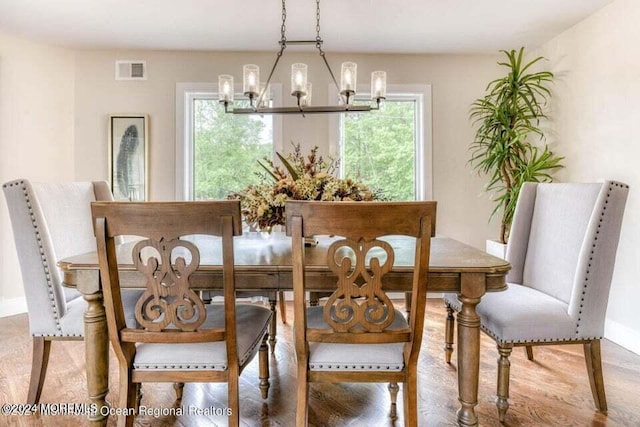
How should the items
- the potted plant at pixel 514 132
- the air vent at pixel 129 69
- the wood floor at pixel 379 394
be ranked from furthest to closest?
the air vent at pixel 129 69 → the potted plant at pixel 514 132 → the wood floor at pixel 379 394

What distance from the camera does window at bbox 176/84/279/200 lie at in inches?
142

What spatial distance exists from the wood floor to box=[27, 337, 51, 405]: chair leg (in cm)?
10

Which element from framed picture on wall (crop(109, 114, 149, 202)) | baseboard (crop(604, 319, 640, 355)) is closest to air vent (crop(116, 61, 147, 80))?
framed picture on wall (crop(109, 114, 149, 202))

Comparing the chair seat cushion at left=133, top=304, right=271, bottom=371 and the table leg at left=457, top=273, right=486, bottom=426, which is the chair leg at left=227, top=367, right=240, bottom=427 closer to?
the chair seat cushion at left=133, top=304, right=271, bottom=371

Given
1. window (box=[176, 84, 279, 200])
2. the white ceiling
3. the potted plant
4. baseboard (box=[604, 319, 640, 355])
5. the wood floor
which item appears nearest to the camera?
the wood floor

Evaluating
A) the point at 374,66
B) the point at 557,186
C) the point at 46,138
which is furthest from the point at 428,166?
the point at 46,138

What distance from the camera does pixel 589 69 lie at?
9.37ft

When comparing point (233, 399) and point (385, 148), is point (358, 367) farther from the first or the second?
point (385, 148)

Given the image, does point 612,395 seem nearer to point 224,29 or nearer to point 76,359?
point 76,359

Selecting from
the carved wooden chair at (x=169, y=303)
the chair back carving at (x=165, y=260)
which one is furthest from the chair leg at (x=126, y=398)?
the chair back carving at (x=165, y=260)

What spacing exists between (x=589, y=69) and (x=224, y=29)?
9.86 feet

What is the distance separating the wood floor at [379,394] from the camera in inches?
66.2

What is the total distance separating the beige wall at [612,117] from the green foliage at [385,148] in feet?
4.45

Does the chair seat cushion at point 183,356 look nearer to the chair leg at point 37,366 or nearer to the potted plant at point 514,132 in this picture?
the chair leg at point 37,366
